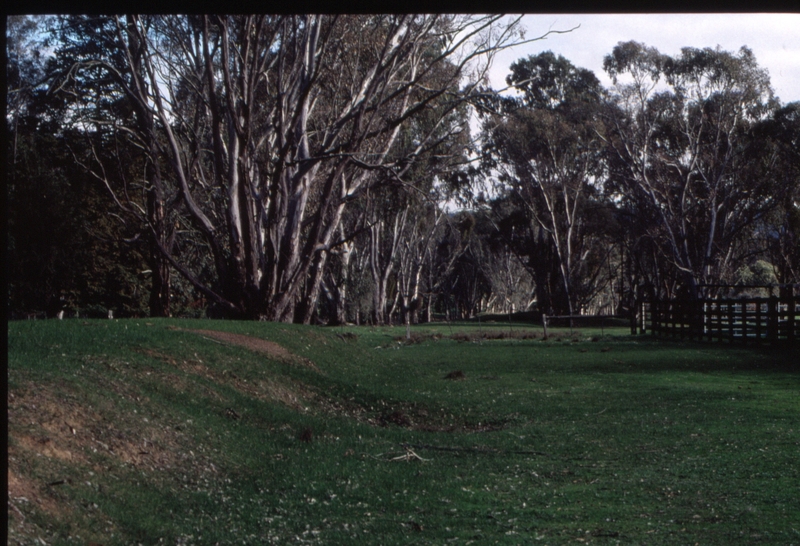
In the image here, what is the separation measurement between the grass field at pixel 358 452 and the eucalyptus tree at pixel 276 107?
649cm

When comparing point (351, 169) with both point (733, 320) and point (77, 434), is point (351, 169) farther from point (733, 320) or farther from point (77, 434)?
point (77, 434)

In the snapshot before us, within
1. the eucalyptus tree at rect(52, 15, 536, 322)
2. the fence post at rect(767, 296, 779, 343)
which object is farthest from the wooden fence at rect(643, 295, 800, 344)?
the eucalyptus tree at rect(52, 15, 536, 322)

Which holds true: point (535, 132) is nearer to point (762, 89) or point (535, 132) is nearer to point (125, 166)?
point (762, 89)

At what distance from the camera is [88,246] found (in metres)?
31.8

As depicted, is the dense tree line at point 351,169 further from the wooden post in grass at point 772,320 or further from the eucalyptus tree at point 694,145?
the wooden post in grass at point 772,320

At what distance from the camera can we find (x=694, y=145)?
127 feet

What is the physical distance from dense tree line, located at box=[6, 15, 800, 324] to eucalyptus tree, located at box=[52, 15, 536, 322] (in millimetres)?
79

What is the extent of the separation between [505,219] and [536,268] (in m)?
3.35

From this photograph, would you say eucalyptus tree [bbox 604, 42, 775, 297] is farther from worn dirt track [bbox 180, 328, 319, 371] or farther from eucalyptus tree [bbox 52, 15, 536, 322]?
worn dirt track [bbox 180, 328, 319, 371]

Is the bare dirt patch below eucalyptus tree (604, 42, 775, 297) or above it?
below

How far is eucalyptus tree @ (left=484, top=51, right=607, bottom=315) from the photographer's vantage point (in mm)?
43719

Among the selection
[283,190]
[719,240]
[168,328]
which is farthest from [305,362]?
[719,240]

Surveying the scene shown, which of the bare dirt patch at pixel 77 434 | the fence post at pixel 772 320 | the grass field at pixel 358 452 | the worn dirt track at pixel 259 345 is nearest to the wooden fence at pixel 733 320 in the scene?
the fence post at pixel 772 320

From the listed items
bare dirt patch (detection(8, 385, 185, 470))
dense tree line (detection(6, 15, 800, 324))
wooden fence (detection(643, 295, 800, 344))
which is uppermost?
dense tree line (detection(6, 15, 800, 324))
